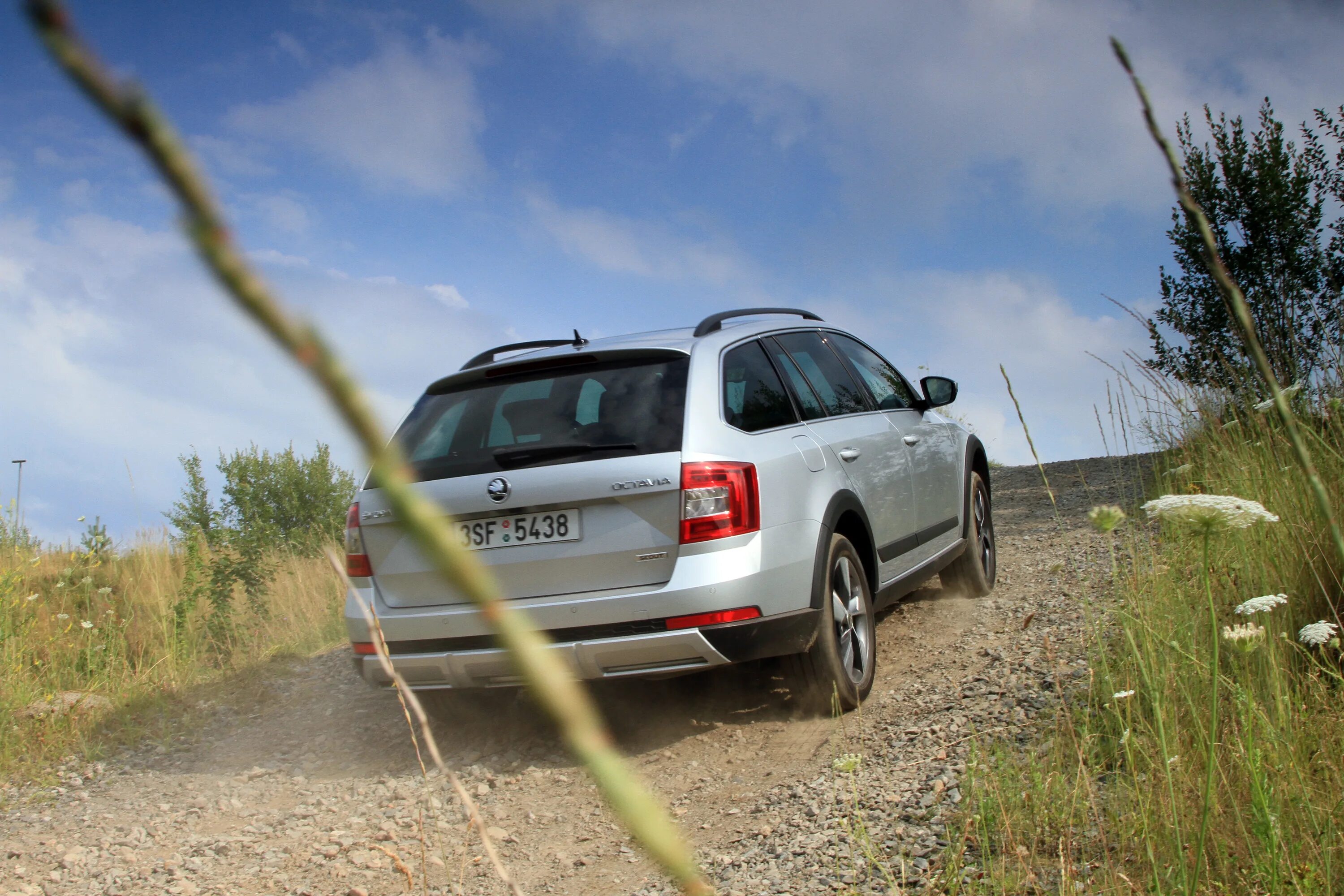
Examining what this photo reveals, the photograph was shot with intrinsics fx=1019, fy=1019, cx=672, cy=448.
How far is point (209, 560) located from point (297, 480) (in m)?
11.9

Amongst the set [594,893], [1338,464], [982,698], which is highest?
[1338,464]

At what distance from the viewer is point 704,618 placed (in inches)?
160

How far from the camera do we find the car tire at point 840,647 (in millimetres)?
4457

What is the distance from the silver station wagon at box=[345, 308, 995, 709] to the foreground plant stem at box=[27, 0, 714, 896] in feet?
11.2

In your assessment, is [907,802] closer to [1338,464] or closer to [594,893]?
[594,893]

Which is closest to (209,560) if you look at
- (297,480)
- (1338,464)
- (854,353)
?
(854,353)

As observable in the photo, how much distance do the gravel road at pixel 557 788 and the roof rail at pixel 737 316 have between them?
1805 mm

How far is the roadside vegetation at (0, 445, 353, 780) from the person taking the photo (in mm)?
5902

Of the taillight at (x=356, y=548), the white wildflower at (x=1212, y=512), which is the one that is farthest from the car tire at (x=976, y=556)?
the white wildflower at (x=1212, y=512)

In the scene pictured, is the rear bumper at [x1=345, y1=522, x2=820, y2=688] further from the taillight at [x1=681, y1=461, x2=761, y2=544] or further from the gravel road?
the gravel road

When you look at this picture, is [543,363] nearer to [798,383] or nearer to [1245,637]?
[798,383]

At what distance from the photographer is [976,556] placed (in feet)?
22.9

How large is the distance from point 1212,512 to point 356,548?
3.73 m

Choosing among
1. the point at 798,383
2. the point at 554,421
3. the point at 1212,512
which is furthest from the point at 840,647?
the point at 1212,512
